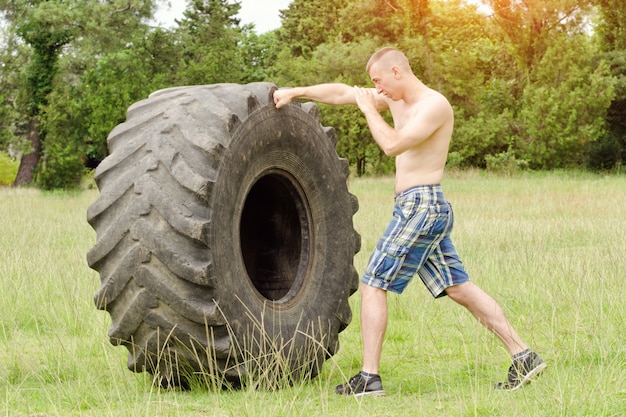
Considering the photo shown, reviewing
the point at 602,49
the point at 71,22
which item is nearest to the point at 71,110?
the point at 71,22

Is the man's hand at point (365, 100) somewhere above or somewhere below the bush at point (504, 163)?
above

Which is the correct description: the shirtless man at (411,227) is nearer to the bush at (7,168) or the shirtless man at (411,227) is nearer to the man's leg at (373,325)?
the man's leg at (373,325)

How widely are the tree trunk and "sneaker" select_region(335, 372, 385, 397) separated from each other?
32.7 meters

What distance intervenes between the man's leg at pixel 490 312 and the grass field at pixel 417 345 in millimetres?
164

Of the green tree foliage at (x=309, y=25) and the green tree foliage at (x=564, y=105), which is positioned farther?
the green tree foliage at (x=309, y=25)

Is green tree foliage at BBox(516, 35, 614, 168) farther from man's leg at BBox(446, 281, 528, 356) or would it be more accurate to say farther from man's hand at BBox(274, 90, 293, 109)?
man's hand at BBox(274, 90, 293, 109)

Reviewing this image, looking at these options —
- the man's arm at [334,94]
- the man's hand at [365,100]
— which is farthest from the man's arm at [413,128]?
the man's arm at [334,94]

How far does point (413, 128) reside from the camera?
4559 millimetres

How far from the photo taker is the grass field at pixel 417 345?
4.12 metres

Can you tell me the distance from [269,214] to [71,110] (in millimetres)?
28678

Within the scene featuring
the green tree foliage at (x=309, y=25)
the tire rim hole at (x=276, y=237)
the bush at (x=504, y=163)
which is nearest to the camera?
the tire rim hole at (x=276, y=237)

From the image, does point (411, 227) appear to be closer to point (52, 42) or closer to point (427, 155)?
point (427, 155)

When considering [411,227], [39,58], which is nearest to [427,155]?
[411,227]

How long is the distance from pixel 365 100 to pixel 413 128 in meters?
0.44
